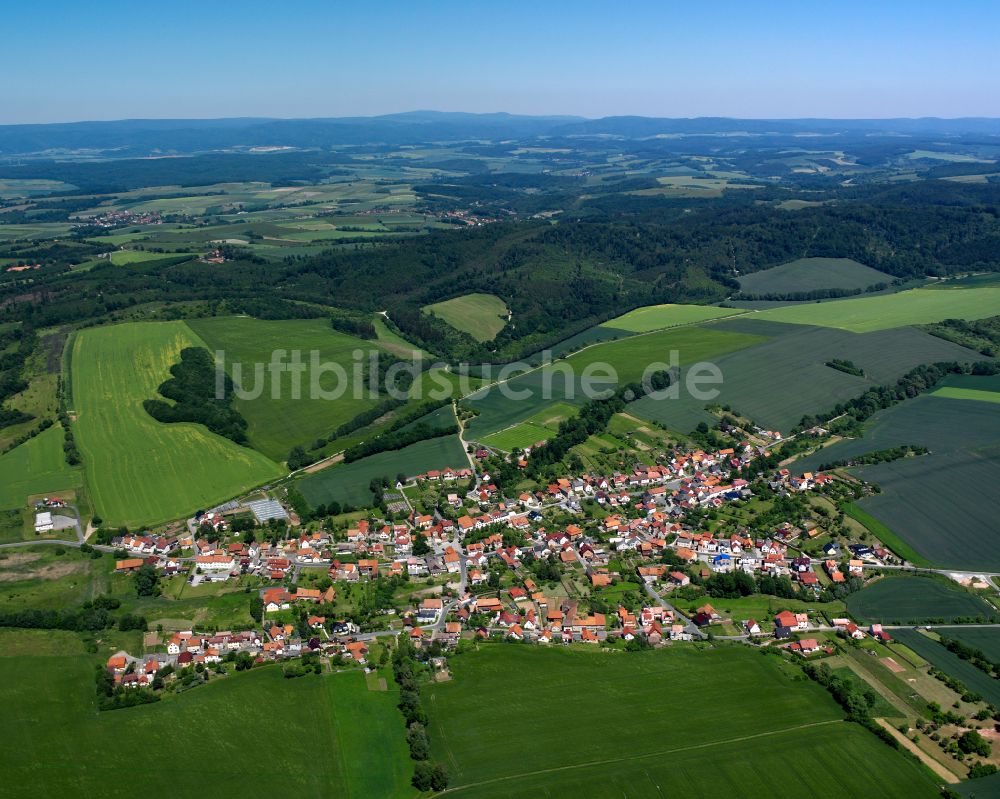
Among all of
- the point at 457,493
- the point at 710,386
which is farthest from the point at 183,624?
the point at 710,386

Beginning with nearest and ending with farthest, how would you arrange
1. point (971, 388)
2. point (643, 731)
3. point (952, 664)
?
point (643, 731)
point (952, 664)
point (971, 388)

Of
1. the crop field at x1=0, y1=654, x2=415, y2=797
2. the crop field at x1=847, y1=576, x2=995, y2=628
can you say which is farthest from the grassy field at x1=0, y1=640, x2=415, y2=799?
the crop field at x1=847, y1=576, x2=995, y2=628

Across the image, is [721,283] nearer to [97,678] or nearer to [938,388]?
[938,388]

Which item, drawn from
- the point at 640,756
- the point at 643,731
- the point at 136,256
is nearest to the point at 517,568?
the point at 643,731

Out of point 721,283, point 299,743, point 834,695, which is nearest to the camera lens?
point 299,743

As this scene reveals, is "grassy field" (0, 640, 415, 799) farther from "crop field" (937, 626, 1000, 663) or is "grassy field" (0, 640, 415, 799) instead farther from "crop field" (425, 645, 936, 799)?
"crop field" (937, 626, 1000, 663)

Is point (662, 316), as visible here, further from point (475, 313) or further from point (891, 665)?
point (891, 665)

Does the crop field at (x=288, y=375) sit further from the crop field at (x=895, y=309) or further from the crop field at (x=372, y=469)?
the crop field at (x=895, y=309)
